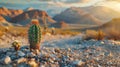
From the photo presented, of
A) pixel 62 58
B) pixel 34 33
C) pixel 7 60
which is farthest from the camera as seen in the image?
pixel 62 58

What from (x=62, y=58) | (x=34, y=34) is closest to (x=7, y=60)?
(x=34, y=34)

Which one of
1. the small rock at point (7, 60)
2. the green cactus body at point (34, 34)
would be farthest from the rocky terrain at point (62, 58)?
the green cactus body at point (34, 34)

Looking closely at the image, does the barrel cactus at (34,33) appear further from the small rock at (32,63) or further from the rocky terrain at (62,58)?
the small rock at (32,63)

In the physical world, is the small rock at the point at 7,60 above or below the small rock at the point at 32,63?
above

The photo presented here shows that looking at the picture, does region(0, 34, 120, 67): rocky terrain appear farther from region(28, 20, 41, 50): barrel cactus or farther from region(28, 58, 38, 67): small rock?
region(28, 20, 41, 50): barrel cactus

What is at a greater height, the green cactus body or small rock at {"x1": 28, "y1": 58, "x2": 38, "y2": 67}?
the green cactus body

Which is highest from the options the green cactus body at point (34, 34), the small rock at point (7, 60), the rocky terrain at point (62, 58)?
the green cactus body at point (34, 34)

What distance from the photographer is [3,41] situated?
23078 millimetres

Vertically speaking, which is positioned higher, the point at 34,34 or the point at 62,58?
the point at 34,34

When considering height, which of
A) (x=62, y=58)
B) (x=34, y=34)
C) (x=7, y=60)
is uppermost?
(x=34, y=34)

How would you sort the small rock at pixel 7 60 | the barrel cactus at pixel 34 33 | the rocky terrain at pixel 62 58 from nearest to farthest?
1. the small rock at pixel 7 60
2. the rocky terrain at pixel 62 58
3. the barrel cactus at pixel 34 33

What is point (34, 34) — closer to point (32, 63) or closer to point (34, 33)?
point (34, 33)

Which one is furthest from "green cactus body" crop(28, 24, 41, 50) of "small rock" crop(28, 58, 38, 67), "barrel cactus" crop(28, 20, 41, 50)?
"small rock" crop(28, 58, 38, 67)

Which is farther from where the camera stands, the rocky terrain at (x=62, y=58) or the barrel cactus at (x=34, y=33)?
the barrel cactus at (x=34, y=33)
